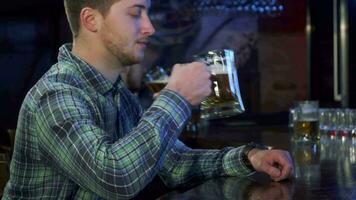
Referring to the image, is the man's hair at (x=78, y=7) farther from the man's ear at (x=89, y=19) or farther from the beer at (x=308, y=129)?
the beer at (x=308, y=129)

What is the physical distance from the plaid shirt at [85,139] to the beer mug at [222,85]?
0.14 meters

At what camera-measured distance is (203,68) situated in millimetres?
1325

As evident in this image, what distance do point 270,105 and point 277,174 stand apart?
8.86 ft

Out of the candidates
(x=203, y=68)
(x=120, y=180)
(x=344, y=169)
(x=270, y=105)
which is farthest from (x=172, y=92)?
(x=270, y=105)

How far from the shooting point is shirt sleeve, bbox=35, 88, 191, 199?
→ 1182mm

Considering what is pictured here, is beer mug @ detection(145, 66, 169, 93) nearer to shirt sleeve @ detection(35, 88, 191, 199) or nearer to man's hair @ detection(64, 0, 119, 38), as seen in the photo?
man's hair @ detection(64, 0, 119, 38)

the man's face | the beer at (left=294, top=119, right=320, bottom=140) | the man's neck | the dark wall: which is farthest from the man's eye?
the dark wall

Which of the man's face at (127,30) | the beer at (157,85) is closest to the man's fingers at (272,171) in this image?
the man's face at (127,30)

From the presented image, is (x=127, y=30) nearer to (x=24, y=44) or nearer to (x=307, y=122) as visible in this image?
(x=307, y=122)

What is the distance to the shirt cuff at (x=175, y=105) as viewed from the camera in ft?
4.12

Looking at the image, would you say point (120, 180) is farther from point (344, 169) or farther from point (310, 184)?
point (344, 169)

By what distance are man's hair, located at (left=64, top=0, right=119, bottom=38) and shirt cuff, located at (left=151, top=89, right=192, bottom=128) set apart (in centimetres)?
26

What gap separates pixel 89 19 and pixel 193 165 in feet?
1.64

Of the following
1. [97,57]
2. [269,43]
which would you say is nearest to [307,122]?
[97,57]
